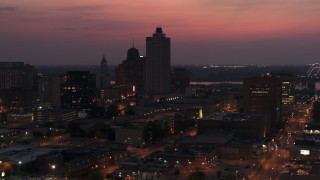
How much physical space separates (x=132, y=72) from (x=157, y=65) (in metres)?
7.25

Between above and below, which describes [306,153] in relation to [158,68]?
below

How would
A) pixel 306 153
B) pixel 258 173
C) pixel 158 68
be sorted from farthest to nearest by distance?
pixel 158 68 < pixel 306 153 < pixel 258 173

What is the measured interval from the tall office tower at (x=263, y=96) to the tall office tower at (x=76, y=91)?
570 inches

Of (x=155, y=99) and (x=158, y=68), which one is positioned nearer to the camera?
(x=155, y=99)

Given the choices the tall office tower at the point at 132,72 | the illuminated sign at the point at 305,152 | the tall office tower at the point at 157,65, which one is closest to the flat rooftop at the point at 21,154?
the illuminated sign at the point at 305,152

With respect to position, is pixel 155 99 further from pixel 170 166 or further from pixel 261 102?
pixel 170 166

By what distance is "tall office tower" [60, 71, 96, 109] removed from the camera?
43.1 m

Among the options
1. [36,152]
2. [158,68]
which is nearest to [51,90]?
[158,68]

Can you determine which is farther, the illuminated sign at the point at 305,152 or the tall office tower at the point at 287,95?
the tall office tower at the point at 287,95

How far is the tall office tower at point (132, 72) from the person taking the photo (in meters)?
66.1

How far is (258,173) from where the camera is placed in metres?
19.6

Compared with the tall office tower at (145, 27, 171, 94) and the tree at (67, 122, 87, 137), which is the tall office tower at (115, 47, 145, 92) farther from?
the tree at (67, 122, 87, 137)

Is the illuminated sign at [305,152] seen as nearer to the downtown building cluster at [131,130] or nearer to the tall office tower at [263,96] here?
the downtown building cluster at [131,130]

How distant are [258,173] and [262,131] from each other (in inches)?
375
